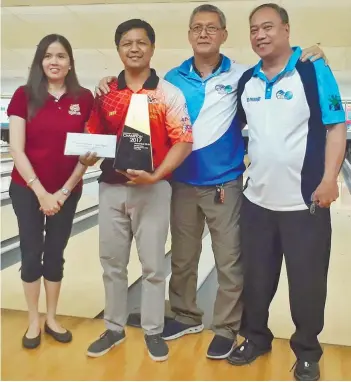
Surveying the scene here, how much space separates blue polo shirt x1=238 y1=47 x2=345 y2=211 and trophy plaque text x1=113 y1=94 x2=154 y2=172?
1.33ft

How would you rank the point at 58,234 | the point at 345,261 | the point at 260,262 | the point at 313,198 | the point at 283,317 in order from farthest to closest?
the point at 345,261, the point at 283,317, the point at 58,234, the point at 260,262, the point at 313,198

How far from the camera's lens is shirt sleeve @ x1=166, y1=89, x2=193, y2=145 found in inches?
74.5

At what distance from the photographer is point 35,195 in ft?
6.66

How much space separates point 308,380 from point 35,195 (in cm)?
131

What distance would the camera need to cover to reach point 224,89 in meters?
2.00

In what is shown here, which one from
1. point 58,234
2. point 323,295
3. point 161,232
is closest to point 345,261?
point 323,295

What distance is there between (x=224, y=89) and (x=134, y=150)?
1.54 feet

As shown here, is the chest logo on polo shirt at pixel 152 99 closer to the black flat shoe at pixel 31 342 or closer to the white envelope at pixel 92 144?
the white envelope at pixel 92 144

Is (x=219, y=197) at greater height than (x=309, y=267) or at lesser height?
greater

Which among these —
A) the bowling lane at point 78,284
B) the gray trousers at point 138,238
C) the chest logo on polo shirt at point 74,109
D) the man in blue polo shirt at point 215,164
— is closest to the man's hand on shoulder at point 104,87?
the man in blue polo shirt at point 215,164

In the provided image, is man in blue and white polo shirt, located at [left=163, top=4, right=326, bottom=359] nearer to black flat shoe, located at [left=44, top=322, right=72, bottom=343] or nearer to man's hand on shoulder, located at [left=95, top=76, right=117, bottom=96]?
man's hand on shoulder, located at [left=95, top=76, right=117, bottom=96]

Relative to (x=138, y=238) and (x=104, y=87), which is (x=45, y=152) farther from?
(x=138, y=238)

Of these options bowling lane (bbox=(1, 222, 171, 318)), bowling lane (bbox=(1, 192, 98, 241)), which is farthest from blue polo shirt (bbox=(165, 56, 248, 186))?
bowling lane (bbox=(1, 192, 98, 241))

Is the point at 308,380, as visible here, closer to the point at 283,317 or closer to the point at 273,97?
the point at 283,317
